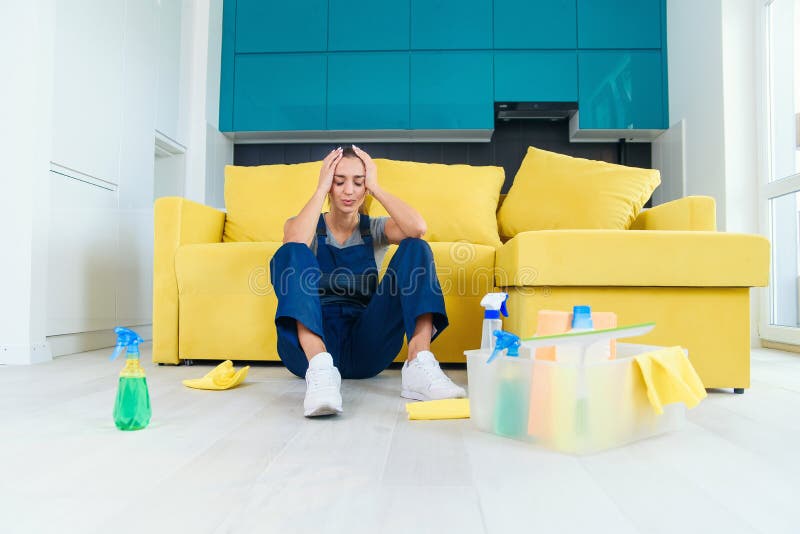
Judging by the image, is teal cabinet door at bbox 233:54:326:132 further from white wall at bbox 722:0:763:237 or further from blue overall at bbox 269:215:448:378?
white wall at bbox 722:0:763:237

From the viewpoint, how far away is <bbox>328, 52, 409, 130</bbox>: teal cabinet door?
397 cm

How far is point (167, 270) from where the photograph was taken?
242 centimetres

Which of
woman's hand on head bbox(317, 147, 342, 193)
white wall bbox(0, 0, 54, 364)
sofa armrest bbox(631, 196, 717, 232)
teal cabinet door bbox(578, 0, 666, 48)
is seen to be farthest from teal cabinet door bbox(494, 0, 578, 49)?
white wall bbox(0, 0, 54, 364)

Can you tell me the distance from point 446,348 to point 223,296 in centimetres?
89

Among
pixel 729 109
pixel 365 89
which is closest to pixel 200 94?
pixel 365 89

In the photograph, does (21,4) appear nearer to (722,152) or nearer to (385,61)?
(385,61)

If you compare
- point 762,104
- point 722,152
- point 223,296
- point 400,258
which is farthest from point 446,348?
point 762,104

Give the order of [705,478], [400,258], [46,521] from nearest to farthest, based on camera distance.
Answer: [46,521], [705,478], [400,258]

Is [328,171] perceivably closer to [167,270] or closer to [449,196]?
[167,270]

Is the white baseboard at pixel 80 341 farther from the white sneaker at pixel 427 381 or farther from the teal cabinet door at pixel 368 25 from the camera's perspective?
the teal cabinet door at pixel 368 25

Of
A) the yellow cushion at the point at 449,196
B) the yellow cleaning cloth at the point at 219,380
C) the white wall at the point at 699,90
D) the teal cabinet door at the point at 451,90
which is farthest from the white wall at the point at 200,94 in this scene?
the white wall at the point at 699,90

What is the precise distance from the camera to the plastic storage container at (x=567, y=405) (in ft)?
3.79

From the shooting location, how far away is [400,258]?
1.71 meters

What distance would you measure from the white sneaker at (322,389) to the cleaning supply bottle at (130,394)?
36 centimetres
